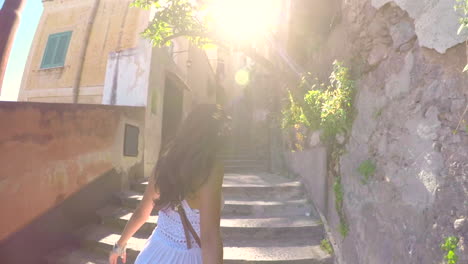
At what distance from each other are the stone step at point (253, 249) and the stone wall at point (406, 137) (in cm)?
35

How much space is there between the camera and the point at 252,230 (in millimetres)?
3734

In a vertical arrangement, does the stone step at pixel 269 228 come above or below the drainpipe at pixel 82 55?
below

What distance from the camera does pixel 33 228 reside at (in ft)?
11.0

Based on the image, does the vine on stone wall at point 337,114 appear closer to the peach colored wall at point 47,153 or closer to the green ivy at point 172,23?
the green ivy at point 172,23

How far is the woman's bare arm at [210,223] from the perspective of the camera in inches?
47.8

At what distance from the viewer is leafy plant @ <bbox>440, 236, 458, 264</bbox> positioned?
169 centimetres

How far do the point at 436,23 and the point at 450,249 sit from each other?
1526mm

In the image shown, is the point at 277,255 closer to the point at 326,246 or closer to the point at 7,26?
the point at 326,246

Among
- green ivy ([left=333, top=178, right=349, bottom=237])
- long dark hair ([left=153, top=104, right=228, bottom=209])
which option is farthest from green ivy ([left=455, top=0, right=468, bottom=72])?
green ivy ([left=333, top=178, right=349, bottom=237])

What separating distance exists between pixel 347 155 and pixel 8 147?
376 centimetres

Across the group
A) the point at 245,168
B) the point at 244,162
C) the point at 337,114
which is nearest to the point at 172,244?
the point at 337,114

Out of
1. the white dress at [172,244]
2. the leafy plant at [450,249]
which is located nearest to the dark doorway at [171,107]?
the white dress at [172,244]

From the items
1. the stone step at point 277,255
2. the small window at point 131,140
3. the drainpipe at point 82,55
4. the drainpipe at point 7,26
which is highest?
the drainpipe at point 82,55

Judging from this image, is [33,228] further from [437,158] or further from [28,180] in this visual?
[437,158]
